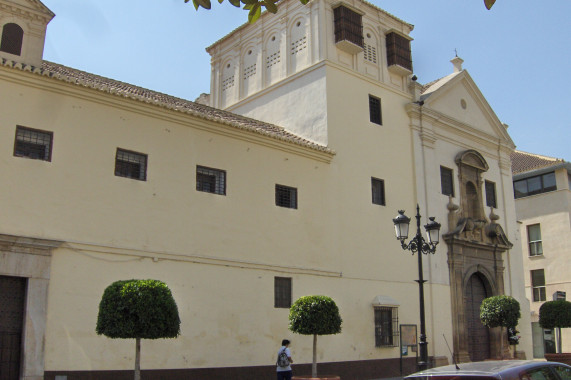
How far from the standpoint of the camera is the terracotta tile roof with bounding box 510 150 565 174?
1188 inches

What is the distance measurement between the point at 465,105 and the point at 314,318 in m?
13.5

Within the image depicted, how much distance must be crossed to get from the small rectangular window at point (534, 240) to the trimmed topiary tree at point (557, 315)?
10027mm

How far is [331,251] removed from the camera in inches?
668

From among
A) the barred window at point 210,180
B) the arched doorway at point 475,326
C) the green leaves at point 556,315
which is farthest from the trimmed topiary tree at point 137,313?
the green leaves at point 556,315

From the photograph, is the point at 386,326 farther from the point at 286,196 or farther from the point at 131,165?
the point at 131,165

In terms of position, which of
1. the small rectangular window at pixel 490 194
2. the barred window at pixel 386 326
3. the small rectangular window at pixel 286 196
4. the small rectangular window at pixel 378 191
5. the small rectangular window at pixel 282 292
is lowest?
the barred window at pixel 386 326

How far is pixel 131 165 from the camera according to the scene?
45.1 feet

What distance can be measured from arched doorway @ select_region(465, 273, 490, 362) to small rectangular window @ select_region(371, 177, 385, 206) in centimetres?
490

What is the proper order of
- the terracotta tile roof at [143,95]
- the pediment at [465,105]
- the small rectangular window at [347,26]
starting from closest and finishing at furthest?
the terracotta tile roof at [143,95]
the small rectangular window at [347,26]
the pediment at [465,105]

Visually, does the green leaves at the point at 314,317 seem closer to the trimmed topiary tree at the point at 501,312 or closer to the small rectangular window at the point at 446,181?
the trimmed topiary tree at the point at 501,312

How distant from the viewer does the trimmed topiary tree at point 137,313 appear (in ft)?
33.3

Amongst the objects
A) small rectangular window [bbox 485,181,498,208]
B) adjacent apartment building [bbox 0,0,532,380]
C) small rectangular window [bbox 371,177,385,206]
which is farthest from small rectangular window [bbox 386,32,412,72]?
small rectangular window [bbox 485,181,498,208]

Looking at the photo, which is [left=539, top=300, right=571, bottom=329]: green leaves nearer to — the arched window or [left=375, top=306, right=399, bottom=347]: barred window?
[left=375, top=306, right=399, bottom=347]: barred window

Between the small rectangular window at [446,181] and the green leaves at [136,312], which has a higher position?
the small rectangular window at [446,181]
